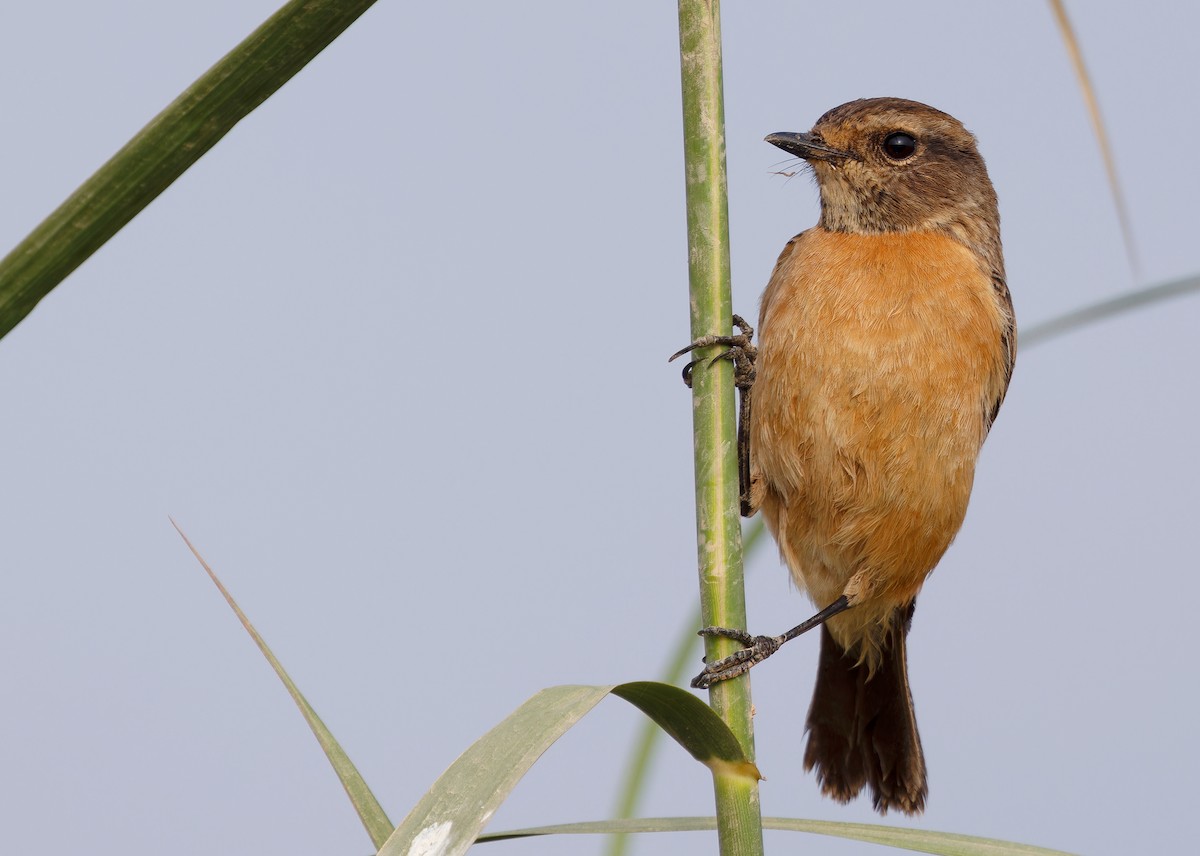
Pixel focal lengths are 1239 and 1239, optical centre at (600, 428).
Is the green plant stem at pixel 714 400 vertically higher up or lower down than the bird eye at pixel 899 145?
lower down

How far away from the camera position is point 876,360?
2.92m

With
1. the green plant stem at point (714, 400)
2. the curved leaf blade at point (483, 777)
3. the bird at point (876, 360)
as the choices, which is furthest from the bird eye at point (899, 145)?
the curved leaf blade at point (483, 777)

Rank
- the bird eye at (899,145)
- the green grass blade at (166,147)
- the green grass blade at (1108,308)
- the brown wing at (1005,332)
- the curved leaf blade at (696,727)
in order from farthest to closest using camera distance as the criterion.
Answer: the bird eye at (899,145), the brown wing at (1005,332), the green grass blade at (1108,308), the curved leaf blade at (696,727), the green grass blade at (166,147)

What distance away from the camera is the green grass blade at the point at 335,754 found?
160cm

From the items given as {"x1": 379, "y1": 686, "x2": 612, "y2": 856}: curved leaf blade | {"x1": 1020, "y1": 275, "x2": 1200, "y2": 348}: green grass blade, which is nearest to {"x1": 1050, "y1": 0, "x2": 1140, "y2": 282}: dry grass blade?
{"x1": 1020, "y1": 275, "x2": 1200, "y2": 348}: green grass blade

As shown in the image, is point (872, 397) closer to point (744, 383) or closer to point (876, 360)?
point (876, 360)

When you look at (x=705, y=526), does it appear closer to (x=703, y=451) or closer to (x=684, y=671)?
(x=703, y=451)

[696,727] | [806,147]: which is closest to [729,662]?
[696,727]

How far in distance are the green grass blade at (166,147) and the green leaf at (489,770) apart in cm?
62

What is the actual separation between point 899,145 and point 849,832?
7.25 feet

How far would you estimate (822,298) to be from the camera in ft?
9.78

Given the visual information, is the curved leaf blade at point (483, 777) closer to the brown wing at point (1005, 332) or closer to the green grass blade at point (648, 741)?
the green grass blade at point (648, 741)

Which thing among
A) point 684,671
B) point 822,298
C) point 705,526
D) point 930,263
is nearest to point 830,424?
point 822,298

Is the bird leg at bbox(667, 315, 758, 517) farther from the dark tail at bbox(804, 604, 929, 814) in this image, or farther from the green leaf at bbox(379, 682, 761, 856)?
the green leaf at bbox(379, 682, 761, 856)
